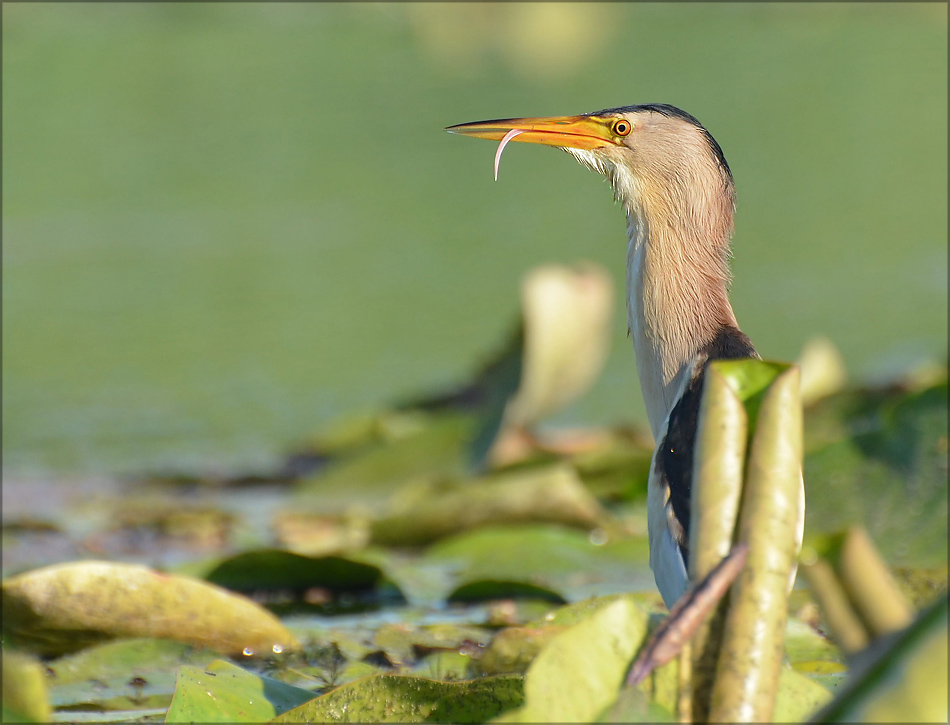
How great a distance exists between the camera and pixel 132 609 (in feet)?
8.53

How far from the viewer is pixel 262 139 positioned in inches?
493

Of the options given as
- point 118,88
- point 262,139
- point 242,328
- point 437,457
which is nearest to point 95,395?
point 242,328

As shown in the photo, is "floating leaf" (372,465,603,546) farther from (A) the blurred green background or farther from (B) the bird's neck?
(A) the blurred green background

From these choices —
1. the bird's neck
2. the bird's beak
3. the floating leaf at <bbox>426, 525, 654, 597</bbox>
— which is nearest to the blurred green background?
the floating leaf at <bbox>426, 525, 654, 597</bbox>

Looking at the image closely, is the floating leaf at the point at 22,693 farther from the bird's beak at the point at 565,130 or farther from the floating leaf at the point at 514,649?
the bird's beak at the point at 565,130

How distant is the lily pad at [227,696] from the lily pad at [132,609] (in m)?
0.64

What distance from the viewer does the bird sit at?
2.20 m

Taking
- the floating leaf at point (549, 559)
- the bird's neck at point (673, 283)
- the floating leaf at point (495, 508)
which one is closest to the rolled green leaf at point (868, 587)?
the bird's neck at point (673, 283)

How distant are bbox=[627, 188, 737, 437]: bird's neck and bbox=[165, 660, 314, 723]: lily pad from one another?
0.78m

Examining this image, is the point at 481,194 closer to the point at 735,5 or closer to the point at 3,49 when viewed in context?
the point at 3,49

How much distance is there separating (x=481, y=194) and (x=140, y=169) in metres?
3.06

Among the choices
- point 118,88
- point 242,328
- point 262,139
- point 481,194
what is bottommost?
point 242,328

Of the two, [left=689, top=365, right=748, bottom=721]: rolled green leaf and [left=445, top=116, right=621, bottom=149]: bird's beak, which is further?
[left=445, top=116, right=621, bottom=149]: bird's beak

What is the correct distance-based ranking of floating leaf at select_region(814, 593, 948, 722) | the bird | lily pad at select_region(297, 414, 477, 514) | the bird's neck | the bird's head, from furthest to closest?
lily pad at select_region(297, 414, 477, 514) → the bird's head → the bird's neck → the bird → floating leaf at select_region(814, 593, 948, 722)
